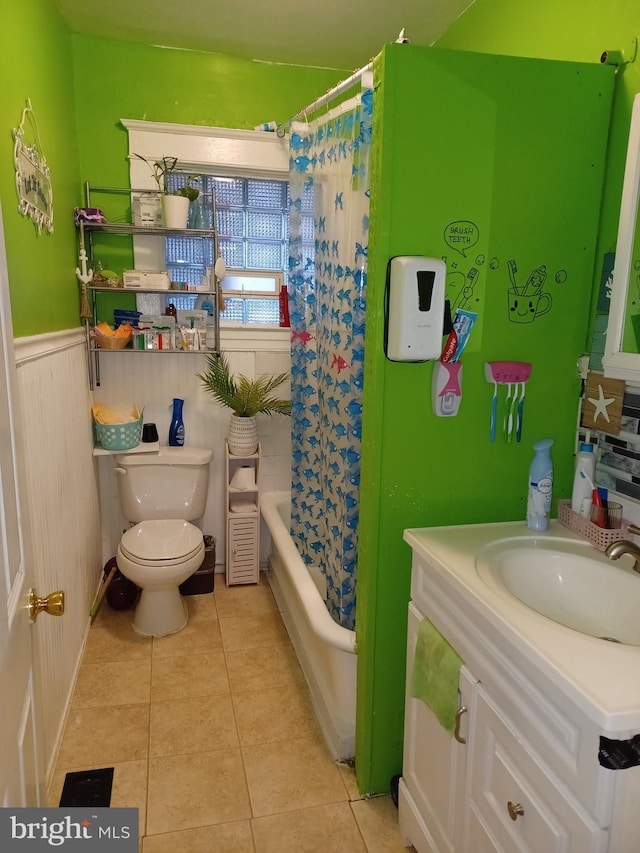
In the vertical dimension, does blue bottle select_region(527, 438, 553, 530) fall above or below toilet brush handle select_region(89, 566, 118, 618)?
above

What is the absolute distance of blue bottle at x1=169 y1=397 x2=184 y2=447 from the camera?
325cm

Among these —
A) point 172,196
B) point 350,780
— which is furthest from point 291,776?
point 172,196

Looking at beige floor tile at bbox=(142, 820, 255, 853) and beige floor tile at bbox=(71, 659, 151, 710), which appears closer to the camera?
beige floor tile at bbox=(142, 820, 255, 853)

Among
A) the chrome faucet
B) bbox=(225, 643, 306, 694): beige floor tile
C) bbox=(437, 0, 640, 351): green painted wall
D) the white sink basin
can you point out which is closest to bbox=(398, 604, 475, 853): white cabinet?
the white sink basin

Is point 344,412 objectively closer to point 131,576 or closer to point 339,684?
point 339,684

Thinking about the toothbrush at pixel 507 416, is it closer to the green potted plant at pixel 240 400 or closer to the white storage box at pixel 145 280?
the green potted plant at pixel 240 400

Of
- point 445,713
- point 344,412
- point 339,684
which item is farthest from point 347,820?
point 344,412

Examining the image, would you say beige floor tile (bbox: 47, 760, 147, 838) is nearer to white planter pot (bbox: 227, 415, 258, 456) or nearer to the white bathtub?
the white bathtub

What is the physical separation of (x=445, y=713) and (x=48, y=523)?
145 centimetres

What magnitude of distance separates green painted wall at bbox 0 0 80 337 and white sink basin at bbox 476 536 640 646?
1558mm

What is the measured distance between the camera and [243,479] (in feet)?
10.7

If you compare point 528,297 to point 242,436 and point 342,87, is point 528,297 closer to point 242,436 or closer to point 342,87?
point 342,87

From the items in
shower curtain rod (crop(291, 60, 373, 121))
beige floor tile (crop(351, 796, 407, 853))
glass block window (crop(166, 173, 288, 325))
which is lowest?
beige floor tile (crop(351, 796, 407, 853))

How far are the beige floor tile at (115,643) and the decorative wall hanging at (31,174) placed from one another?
1.81 metres
